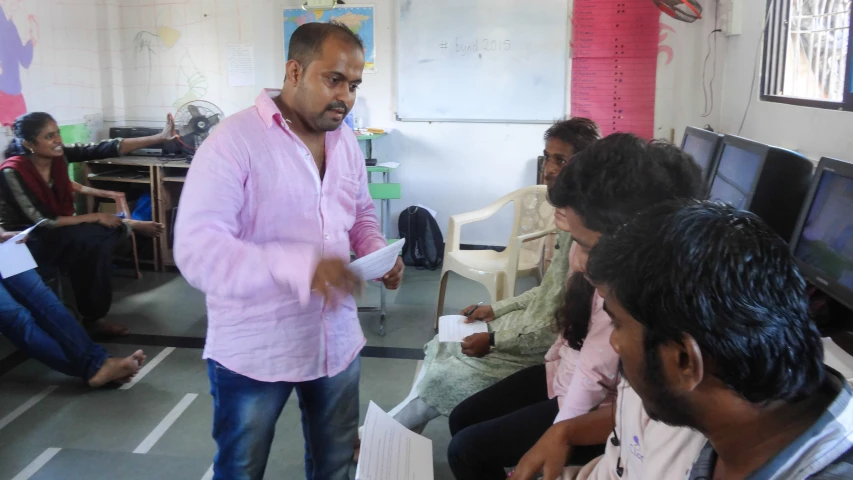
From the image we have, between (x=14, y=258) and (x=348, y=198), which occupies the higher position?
(x=348, y=198)

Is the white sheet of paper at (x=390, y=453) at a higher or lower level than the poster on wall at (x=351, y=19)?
lower

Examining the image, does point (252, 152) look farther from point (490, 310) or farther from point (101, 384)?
point (101, 384)

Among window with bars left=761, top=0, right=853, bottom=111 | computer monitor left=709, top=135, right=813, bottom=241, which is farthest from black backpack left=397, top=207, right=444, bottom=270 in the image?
computer monitor left=709, top=135, right=813, bottom=241

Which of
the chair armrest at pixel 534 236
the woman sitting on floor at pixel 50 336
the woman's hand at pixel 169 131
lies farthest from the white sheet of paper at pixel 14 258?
the chair armrest at pixel 534 236

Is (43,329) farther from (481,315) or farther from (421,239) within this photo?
(421,239)

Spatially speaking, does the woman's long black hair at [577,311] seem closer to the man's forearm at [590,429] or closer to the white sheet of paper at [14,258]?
the man's forearm at [590,429]

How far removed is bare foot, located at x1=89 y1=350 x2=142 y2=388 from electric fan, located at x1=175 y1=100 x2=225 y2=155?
1.96 metres

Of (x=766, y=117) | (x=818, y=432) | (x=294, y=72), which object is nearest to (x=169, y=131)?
(x=294, y=72)

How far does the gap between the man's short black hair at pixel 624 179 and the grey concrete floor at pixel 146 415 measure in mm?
1270

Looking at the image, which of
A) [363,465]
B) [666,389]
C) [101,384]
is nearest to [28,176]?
[101,384]

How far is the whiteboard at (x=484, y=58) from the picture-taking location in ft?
13.9

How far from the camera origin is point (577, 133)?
1.85 m

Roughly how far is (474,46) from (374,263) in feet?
11.3

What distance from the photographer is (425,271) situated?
4.45 m
